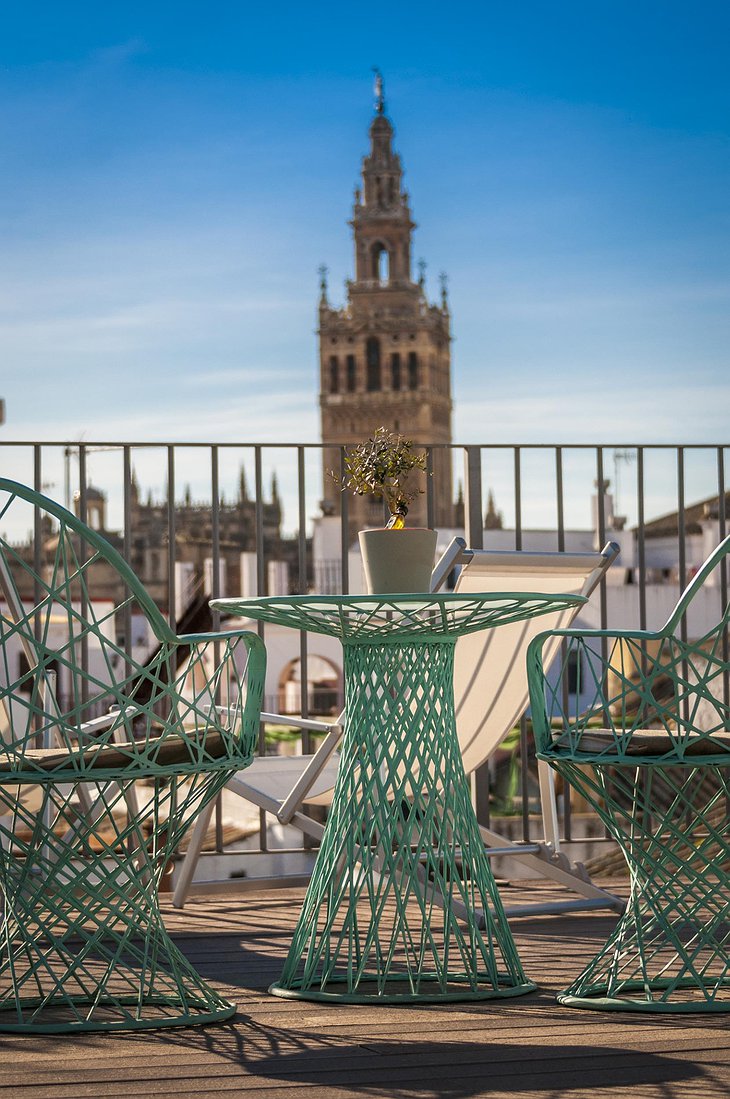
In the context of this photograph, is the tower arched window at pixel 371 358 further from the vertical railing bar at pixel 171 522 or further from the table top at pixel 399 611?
the table top at pixel 399 611

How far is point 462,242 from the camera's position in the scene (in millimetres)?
80000

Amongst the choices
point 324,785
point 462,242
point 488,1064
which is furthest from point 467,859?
point 462,242

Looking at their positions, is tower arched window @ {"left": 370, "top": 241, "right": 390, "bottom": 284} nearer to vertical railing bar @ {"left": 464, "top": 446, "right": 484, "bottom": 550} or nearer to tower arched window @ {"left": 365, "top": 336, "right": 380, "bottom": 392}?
tower arched window @ {"left": 365, "top": 336, "right": 380, "bottom": 392}

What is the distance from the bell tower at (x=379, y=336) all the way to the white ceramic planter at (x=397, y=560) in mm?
76197

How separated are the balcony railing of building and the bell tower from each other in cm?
487

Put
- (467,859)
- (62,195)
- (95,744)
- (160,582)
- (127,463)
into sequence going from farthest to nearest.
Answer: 1. (62,195)
2. (160,582)
3. (127,463)
4. (467,859)
5. (95,744)

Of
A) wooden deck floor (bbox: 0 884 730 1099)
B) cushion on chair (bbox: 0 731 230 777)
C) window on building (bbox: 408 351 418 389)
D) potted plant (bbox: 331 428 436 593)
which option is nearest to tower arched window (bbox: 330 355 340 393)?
window on building (bbox: 408 351 418 389)

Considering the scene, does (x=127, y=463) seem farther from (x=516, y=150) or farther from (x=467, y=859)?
(x=516, y=150)

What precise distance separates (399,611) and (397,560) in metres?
0.18

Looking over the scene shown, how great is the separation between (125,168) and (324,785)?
72869 millimetres

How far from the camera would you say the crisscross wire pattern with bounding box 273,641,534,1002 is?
2.20 m

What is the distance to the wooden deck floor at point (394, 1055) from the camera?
5.57ft

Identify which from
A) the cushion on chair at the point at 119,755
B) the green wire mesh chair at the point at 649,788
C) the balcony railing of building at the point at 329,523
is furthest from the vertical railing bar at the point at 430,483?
the cushion on chair at the point at 119,755

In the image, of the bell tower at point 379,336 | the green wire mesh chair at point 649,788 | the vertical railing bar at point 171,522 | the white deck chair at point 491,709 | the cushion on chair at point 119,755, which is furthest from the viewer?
the bell tower at point 379,336
